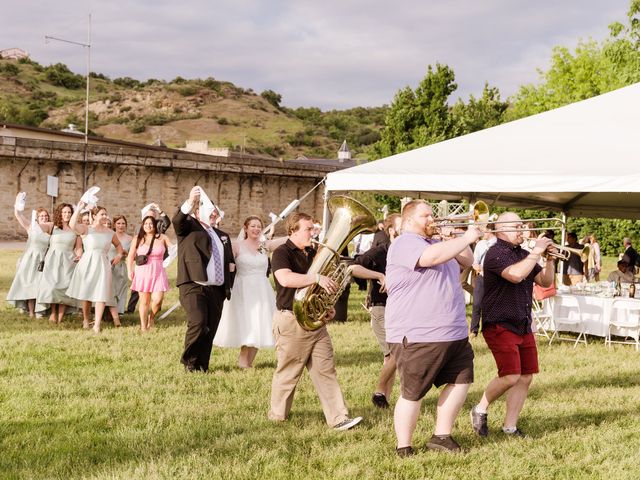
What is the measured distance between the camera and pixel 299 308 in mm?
6215

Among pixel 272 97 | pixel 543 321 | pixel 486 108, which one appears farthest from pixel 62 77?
pixel 543 321

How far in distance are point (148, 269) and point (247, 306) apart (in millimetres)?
3318

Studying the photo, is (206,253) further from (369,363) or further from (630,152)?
(630,152)

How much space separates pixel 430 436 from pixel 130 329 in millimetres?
6826

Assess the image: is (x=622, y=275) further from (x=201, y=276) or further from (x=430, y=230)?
(x=430, y=230)

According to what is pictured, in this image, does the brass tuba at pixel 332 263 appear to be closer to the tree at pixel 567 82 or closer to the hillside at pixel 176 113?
the tree at pixel 567 82

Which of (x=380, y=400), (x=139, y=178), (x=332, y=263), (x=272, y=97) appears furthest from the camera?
(x=272, y=97)

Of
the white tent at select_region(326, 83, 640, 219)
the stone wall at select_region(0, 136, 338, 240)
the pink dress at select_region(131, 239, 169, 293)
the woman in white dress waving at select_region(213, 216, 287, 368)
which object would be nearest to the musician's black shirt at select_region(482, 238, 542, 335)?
the white tent at select_region(326, 83, 640, 219)

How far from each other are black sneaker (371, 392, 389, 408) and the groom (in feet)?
7.30

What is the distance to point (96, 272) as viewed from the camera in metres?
12.0

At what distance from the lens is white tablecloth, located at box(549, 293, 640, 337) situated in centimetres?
1211

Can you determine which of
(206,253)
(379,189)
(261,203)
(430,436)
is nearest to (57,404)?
(206,253)

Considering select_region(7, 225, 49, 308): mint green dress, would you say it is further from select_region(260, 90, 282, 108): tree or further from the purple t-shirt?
select_region(260, 90, 282, 108): tree

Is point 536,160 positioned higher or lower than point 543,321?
higher
